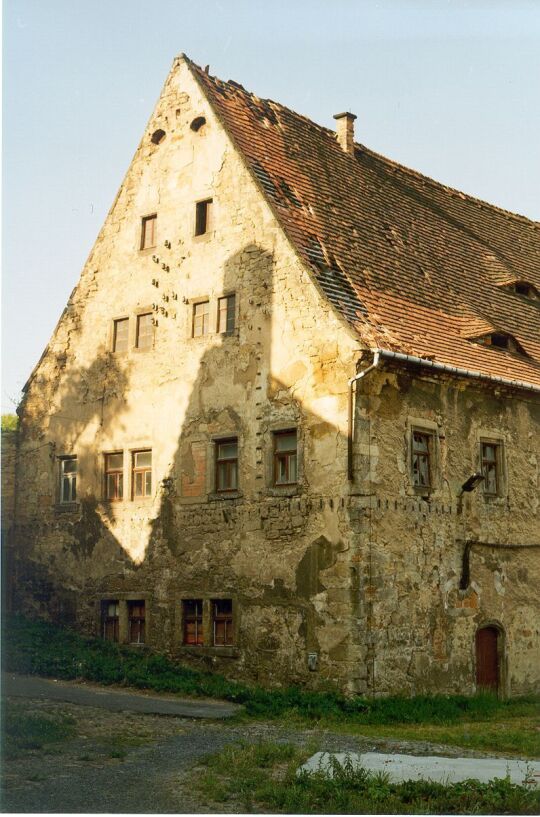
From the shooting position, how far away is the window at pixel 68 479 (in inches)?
842

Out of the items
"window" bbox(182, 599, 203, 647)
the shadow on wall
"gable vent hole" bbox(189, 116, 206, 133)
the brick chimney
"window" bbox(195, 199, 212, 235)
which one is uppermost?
the brick chimney

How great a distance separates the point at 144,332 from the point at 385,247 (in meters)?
4.94

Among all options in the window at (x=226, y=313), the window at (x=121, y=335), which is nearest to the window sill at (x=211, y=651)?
the window at (x=226, y=313)

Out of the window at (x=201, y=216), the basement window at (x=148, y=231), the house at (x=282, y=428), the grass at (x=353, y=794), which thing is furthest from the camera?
the basement window at (x=148, y=231)

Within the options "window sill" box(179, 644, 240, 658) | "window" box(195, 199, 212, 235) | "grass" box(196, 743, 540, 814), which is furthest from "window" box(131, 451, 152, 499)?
"grass" box(196, 743, 540, 814)

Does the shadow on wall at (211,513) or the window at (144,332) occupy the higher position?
the window at (144,332)

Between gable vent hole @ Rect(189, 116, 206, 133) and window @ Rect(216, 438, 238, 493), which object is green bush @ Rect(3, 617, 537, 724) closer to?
window @ Rect(216, 438, 238, 493)

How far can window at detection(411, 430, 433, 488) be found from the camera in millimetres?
17359

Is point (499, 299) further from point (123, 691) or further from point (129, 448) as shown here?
point (123, 691)

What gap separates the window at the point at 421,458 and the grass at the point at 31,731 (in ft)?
22.8

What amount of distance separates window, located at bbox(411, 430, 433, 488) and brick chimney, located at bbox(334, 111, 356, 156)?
327 inches

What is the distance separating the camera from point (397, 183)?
24031mm

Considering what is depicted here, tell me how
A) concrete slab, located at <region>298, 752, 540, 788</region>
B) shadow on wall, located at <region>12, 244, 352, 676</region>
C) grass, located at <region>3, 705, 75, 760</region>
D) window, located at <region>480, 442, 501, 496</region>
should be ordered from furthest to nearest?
1. window, located at <region>480, 442, 501, 496</region>
2. shadow on wall, located at <region>12, 244, 352, 676</region>
3. grass, located at <region>3, 705, 75, 760</region>
4. concrete slab, located at <region>298, 752, 540, 788</region>

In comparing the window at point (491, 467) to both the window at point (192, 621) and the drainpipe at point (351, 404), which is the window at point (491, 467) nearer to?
the drainpipe at point (351, 404)
